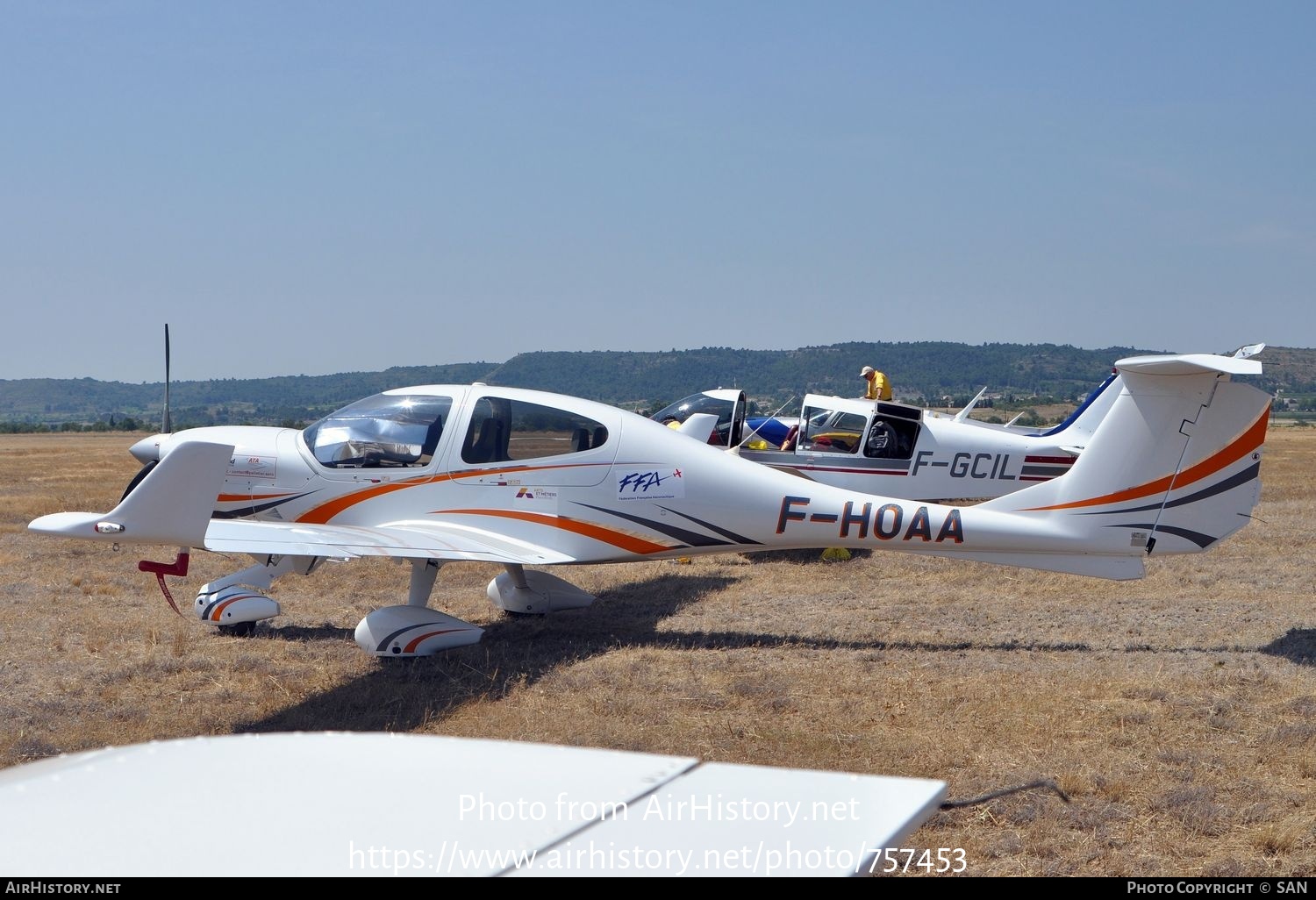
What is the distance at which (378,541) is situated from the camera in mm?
7863

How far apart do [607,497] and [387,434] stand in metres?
1.89

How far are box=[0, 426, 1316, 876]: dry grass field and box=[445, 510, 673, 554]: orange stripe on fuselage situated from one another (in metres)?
0.78

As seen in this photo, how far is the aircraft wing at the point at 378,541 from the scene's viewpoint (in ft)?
23.9

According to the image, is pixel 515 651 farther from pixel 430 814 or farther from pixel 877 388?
pixel 877 388

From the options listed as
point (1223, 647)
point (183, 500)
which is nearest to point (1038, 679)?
point (1223, 647)

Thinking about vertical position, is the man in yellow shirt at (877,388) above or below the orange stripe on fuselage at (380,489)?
above

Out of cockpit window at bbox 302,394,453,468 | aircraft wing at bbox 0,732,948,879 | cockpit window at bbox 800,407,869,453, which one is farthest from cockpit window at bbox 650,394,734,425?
aircraft wing at bbox 0,732,948,879

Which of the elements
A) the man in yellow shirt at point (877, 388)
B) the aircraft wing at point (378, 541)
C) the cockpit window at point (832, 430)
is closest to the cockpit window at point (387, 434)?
the aircraft wing at point (378, 541)

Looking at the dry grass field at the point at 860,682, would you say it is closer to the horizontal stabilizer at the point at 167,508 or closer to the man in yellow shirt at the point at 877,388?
the horizontal stabilizer at the point at 167,508

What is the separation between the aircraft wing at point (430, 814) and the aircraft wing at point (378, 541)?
16.7ft

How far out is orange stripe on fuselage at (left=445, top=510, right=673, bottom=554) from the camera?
27.9ft

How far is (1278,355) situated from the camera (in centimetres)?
14900

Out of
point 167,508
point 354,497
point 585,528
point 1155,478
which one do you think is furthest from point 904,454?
point 167,508

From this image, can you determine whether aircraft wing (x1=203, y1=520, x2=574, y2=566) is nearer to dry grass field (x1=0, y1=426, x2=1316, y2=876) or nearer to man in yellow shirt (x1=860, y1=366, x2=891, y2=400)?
dry grass field (x1=0, y1=426, x2=1316, y2=876)
